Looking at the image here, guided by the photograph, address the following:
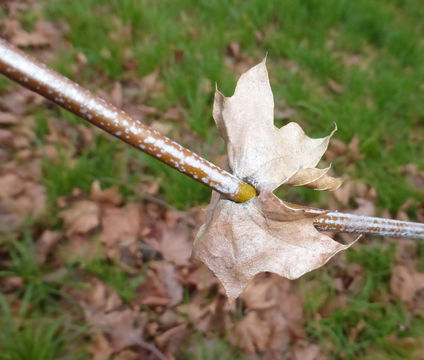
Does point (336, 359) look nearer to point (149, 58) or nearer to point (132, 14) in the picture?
point (149, 58)

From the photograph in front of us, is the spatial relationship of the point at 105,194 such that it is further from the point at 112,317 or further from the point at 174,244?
the point at 112,317

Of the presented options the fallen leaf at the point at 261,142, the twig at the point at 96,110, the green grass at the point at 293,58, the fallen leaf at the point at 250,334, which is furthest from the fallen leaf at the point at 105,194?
the twig at the point at 96,110

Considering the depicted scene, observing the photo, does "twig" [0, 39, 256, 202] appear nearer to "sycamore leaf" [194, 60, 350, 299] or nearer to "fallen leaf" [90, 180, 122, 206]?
"sycamore leaf" [194, 60, 350, 299]

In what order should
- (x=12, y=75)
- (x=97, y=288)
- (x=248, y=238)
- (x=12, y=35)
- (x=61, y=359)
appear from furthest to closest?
(x=12, y=35), (x=97, y=288), (x=61, y=359), (x=248, y=238), (x=12, y=75)

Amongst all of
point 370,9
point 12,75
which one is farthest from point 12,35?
point 370,9

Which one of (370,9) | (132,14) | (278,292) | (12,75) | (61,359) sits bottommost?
(61,359)

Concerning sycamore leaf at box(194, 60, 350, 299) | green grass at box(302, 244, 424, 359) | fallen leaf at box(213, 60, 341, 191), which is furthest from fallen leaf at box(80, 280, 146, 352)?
fallen leaf at box(213, 60, 341, 191)

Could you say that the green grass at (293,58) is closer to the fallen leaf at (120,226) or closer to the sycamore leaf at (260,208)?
the fallen leaf at (120,226)
